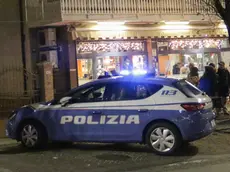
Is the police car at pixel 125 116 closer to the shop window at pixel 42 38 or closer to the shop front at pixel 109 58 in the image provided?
the shop front at pixel 109 58

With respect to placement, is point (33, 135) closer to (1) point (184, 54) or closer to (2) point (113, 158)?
(2) point (113, 158)

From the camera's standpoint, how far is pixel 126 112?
9609mm

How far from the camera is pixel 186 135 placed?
9266 millimetres

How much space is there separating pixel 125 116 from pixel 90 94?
963mm

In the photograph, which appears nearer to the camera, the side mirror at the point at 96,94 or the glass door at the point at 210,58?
the side mirror at the point at 96,94

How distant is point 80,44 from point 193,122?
861 centimetres

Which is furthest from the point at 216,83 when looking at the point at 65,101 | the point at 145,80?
the point at 65,101

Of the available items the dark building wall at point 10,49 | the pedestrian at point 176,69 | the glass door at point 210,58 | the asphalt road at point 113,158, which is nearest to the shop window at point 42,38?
the dark building wall at point 10,49

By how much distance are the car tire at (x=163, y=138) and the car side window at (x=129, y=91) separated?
70 cm

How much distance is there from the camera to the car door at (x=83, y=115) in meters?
9.84

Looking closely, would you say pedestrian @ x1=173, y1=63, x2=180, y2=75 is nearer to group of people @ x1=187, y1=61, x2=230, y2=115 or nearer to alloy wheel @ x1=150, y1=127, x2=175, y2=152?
group of people @ x1=187, y1=61, x2=230, y2=115

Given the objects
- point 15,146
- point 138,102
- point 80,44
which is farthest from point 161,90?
point 80,44

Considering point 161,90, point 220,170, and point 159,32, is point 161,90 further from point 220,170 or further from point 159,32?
point 159,32

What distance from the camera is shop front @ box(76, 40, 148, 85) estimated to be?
17.3 m
